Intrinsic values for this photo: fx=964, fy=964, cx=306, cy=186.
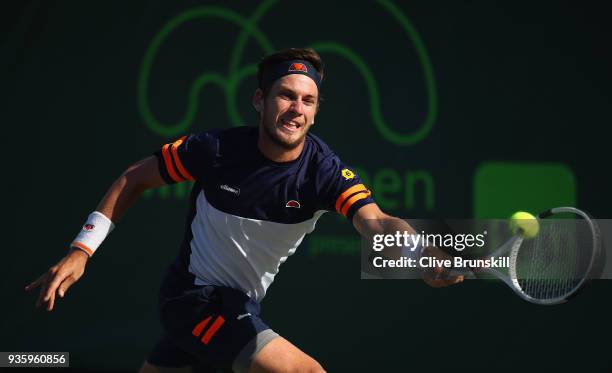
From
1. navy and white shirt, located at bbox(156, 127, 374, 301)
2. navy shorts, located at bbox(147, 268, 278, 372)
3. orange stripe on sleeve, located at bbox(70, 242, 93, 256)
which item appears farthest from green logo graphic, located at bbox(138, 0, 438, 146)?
orange stripe on sleeve, located at bbox(70, 242, 93, 256)

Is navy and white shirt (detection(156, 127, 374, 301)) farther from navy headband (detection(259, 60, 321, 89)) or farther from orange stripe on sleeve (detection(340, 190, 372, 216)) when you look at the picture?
navy headband (detection(259, 60, 321, 89))

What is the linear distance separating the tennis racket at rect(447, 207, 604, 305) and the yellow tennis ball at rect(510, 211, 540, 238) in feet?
0.07

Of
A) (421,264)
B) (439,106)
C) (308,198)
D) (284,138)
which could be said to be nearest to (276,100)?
(284,138)

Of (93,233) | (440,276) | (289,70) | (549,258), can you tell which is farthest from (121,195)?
(549,258)

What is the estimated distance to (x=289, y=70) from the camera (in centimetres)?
371

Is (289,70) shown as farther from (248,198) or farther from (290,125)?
(248,198)

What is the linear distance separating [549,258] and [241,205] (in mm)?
1226

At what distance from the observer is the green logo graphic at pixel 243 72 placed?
584 cm

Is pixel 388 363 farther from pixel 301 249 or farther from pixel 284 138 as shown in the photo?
pixel 284 138

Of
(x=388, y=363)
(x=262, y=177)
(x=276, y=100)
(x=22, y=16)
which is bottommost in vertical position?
(x=388, y=363)

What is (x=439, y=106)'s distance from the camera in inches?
229

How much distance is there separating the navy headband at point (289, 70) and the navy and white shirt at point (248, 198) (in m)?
0.23

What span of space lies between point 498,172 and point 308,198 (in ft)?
7.82

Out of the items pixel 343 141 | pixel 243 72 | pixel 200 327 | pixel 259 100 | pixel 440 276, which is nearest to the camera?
pixel 440 276
